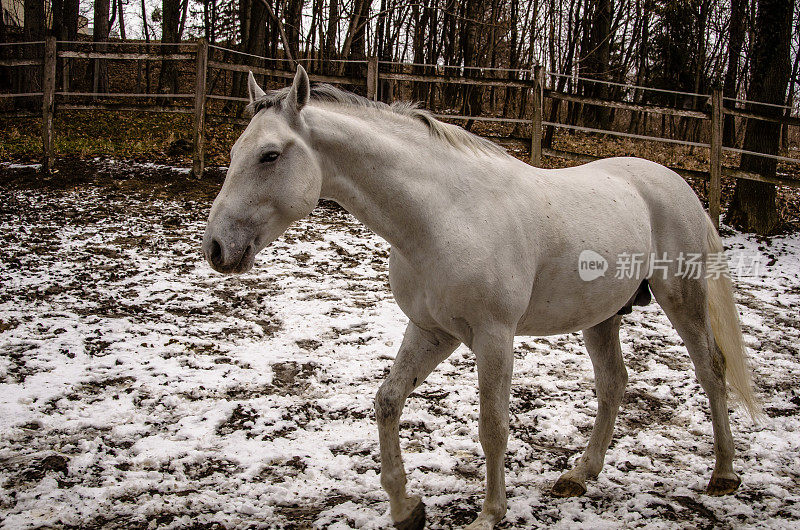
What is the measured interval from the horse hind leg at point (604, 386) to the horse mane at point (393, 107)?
1256 millimetres

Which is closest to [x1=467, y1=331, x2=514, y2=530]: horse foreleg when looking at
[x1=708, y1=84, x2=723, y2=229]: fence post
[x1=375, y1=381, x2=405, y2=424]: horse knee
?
[x1=375, y1=381, x2=405, y2=424]: horse knee

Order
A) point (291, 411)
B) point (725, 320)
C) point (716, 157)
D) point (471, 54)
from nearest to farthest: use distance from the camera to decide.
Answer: point (725, 320)
point (291, 411)
point (716, 157)
point (471, 54)

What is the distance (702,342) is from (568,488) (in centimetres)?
113

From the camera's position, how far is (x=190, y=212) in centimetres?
800

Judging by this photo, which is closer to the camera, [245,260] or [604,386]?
[245,260]

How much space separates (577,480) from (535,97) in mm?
7494

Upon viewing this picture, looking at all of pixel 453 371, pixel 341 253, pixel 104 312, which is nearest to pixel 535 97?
pixel 341 253

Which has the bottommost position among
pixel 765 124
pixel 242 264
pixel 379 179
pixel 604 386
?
pixel 604 386

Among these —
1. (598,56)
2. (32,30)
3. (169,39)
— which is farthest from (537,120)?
(598,56)

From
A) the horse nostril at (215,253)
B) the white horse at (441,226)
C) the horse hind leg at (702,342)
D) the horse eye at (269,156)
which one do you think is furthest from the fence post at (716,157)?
the horse nostril at (215,253)

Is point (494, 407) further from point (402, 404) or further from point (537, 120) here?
point (537, 120)

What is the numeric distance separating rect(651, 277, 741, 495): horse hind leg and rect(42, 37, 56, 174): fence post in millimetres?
9277

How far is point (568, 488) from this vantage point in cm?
311

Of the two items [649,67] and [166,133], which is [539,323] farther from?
[649,67]
